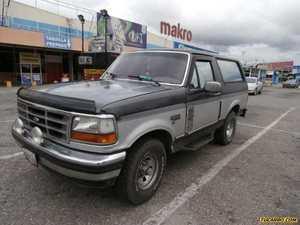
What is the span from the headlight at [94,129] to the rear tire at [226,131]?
3.39 m

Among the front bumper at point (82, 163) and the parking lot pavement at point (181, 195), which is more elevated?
the front bumper at point (82, 163)

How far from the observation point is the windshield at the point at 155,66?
3.63 m

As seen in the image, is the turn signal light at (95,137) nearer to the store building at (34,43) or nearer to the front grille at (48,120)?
the front grille at (48,120)

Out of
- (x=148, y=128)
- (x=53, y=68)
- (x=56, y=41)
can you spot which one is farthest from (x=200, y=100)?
(x=53, y=68)

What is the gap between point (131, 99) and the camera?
2600mm

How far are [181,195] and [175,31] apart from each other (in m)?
37.6

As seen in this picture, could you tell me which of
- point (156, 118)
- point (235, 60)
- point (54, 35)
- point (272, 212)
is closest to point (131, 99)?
point (156, 118)

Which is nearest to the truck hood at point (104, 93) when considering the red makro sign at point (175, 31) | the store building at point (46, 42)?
the store building at point (46, 42)

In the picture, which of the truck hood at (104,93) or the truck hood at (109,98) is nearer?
the truck hood at (109,98)

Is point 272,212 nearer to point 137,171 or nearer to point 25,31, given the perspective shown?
point 137,171

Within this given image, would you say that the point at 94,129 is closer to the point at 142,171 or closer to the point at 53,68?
the point at 142,171

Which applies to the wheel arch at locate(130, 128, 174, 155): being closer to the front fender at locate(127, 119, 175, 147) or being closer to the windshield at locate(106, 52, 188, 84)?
the front fender at locate(127, 119, 175, 147)

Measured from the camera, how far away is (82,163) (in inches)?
90.4

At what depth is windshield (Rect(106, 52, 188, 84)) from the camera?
3.63m
